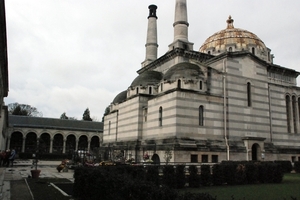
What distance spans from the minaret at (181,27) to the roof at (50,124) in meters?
38.6

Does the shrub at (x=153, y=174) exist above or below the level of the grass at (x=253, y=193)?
above

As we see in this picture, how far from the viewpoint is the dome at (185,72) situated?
29.1 metres

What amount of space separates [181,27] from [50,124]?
42.9 meters

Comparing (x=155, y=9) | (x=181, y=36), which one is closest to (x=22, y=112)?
(x=155, y=9)

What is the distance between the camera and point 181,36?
3547 cm

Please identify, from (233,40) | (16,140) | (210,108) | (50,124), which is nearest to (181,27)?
(233,40)

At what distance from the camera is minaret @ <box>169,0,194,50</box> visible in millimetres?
35219

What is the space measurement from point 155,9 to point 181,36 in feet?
32.7

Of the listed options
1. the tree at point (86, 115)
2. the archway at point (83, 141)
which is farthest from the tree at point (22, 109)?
the archway at point (83, 141)

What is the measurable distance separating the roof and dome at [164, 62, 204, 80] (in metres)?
41.0

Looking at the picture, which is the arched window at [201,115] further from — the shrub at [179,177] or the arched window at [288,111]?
the arched window at [288,111]

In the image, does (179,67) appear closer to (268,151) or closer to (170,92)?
(170,92)

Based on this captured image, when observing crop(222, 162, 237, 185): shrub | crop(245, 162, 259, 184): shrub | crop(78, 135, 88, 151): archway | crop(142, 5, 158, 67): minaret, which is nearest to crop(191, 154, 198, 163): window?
crop(245, 162, 259, 184): shrub

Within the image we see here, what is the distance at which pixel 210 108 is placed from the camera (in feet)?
95.0
